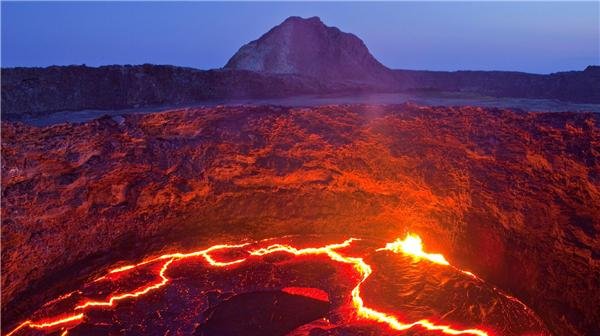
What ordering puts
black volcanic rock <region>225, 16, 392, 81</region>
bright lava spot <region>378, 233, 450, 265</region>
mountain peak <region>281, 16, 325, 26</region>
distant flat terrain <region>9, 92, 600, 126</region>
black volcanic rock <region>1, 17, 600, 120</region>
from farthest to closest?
mountain peak <region>281, 16, 325, 26</region> < black volcanic rock <region>225, 16, 392, 81</region> < black volcanic rock <region>1, 17, 600, 120</region> < bright lava spot <region>378, 233, 450, 265</region> < distant flat terrain <region>9, 92, 600, 126</region>

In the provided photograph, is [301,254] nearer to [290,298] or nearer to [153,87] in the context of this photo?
[290,298]

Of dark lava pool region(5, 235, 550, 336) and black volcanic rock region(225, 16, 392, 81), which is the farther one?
black volcanic rock region(225, 16, 392, 81)

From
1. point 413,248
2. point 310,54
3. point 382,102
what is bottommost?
point 413,248

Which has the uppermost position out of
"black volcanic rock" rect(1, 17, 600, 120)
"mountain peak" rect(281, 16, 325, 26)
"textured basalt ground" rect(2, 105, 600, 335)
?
"mountain peak" rect(281, 16, 325, 26)

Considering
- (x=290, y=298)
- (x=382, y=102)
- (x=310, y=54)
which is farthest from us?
(x=310, y=54)

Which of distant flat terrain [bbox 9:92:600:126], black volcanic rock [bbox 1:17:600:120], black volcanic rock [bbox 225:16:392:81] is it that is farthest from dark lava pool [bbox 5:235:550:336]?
black volcanic rock [bbox 225:16:392:81]

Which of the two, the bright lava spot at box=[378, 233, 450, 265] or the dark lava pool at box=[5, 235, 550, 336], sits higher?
the bright lava spot at box=[378, 233, 450, 265]

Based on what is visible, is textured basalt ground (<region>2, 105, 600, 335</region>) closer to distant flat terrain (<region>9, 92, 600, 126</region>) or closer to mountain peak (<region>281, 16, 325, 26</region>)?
distant flat terrain (<region>9, 92, 600, 126</region>)

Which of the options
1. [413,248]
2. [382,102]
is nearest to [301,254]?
[413,248]
